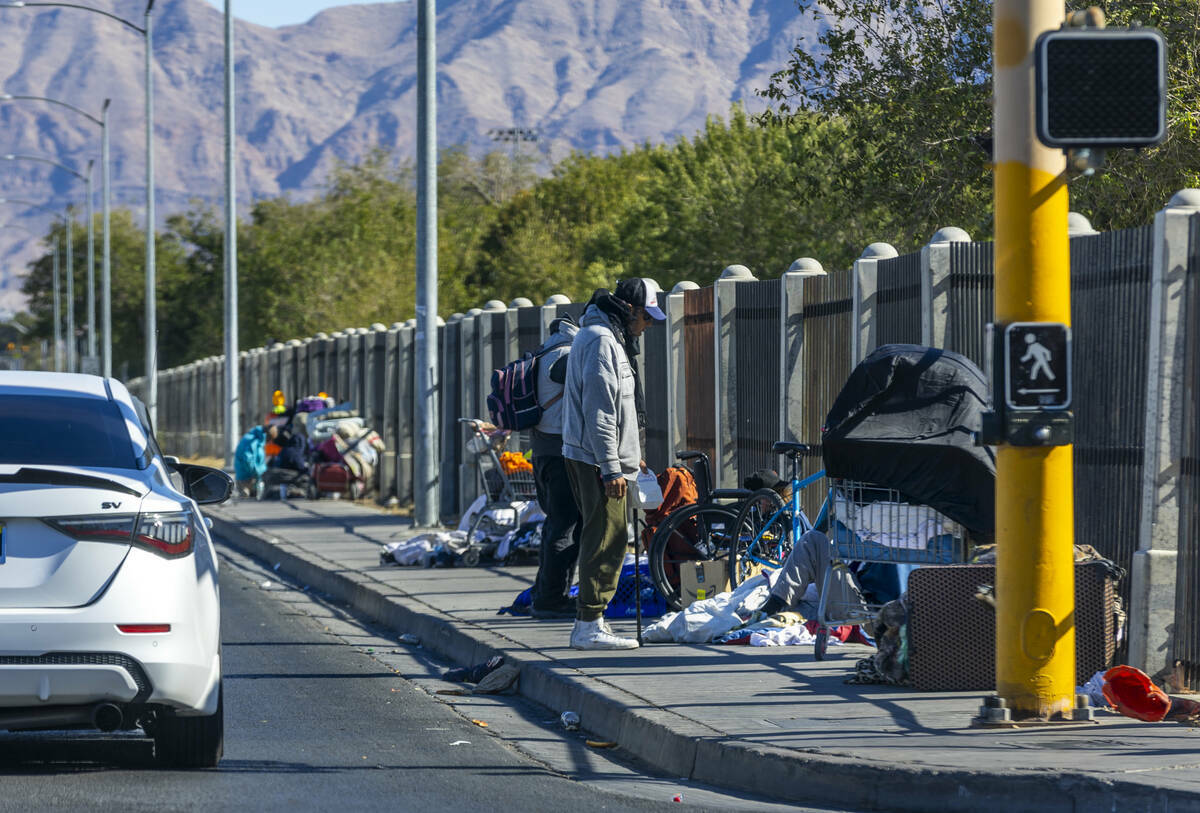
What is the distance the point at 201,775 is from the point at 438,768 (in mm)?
964

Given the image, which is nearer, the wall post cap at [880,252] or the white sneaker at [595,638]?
the white sneaker at [595,638]

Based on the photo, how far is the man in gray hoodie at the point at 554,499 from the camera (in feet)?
40.4

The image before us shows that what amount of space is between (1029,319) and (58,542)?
389 cm

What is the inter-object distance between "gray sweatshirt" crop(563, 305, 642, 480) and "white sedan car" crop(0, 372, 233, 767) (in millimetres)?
3228

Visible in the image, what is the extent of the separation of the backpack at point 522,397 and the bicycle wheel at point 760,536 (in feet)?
4.75

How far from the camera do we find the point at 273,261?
245ft

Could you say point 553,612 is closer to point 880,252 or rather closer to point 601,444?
point 601,444

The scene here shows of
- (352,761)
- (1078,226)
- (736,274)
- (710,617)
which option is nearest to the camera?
(352,761)

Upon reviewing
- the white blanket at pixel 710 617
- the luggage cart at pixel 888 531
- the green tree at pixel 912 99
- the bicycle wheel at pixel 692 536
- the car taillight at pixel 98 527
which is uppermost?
the green tree at pixel 912 99

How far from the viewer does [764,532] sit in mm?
12188

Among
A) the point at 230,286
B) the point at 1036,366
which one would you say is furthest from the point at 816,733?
the point at 230,286

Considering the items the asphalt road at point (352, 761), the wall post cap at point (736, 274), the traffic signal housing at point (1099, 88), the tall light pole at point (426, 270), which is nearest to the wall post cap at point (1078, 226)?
the traffic signal housing at point (1099, 88)

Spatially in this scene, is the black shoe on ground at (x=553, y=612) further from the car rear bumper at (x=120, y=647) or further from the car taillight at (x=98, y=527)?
the car taillight at (x=98, y=527)

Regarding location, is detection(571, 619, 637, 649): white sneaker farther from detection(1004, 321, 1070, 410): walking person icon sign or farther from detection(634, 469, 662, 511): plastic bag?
detection(1004, 321, 1070, 410): walking person icon sign
